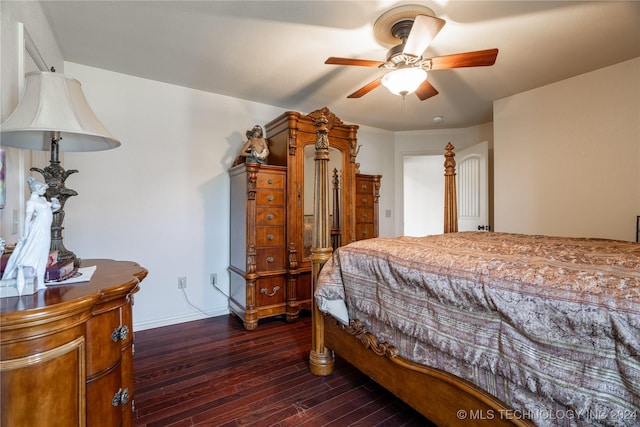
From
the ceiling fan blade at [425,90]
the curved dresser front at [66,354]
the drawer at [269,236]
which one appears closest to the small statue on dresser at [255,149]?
the drawer at [269,236]

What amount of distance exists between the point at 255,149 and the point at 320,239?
4.74 ft

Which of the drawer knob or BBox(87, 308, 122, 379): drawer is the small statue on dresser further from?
BBox(87, 308, 122, 379): drawer

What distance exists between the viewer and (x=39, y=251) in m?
0.89

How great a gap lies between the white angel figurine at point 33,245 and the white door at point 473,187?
3.92 meters

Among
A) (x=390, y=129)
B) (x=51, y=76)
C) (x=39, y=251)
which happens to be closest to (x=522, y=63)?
(x=390, y=129)

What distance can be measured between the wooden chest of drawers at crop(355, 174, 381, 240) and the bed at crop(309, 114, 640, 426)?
182cm

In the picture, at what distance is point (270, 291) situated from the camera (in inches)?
112

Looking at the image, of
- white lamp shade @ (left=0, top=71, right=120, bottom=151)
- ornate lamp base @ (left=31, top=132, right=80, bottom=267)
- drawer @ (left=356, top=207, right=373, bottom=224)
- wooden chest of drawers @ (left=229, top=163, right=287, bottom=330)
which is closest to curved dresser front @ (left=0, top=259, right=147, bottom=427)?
ornate lamp base @ (left=31, top=132, right=80, bottom=267)

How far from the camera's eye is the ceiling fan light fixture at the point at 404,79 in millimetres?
1886

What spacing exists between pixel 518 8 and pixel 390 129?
264cm

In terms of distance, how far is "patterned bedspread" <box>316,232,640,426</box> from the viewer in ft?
2.52

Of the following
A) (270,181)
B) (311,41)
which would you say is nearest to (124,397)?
(270,181)

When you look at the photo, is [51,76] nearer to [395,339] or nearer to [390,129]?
[395,339]

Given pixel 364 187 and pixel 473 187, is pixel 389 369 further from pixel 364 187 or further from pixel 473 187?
pixel 473 187
